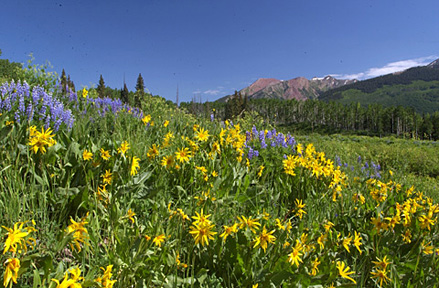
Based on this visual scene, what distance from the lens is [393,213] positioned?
2.06 m

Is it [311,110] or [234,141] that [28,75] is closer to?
[234,141]

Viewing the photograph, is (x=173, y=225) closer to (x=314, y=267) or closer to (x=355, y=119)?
(x=314, y=267)

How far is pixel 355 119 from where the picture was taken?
84688 mm

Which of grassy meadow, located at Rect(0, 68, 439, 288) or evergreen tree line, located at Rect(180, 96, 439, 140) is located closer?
grassy meadow, located at Rect(0, 68, 439, 288)

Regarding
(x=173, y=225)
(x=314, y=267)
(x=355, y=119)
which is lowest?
(x=355, y=119)

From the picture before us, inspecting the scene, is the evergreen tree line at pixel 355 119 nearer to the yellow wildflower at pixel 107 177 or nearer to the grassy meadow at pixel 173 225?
the grassy meadow at pixel 173 225

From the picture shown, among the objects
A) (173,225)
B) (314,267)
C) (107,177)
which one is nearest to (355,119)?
(314,267)

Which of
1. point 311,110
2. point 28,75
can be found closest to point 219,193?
point 28,75

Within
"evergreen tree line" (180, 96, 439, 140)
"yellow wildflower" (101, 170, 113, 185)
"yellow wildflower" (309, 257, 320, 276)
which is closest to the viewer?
"yellow wildflower" (309, 257, 320, 276)

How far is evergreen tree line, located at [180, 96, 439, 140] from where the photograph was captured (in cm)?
7088

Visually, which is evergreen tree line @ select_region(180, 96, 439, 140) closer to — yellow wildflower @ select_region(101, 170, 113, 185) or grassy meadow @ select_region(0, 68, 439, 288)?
grassy meadow @ select_region(0, 68, 439, 288)

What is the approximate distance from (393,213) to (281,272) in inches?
49.7

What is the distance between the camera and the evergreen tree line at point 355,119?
7088 cm

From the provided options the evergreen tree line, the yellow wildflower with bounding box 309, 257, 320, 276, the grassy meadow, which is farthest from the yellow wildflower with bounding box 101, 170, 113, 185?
the evergreen tree line
